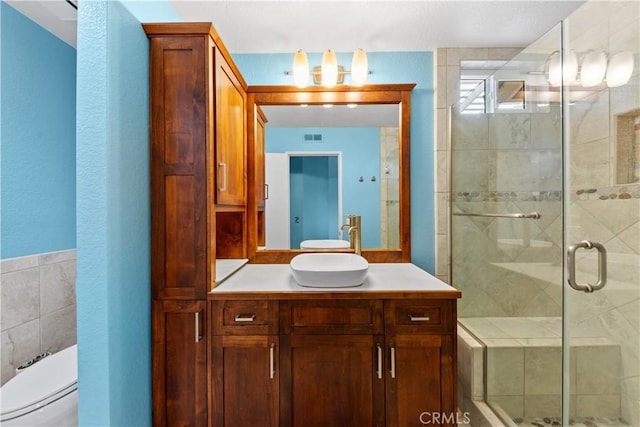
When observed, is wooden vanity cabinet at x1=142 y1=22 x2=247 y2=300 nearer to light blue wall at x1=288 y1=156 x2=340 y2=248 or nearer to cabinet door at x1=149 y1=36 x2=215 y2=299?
cabinet door at x1=149 y1=36 x2=215 y2=299

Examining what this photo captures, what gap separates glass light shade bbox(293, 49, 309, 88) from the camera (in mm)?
1768

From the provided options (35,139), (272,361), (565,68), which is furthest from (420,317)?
(35,139)

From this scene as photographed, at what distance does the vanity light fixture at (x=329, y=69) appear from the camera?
1759 mm

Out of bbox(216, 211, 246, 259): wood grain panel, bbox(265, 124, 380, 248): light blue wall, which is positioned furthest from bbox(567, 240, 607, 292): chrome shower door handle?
bbox(216, 211, 246, 259): wood grain panel

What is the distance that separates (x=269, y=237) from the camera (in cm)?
194

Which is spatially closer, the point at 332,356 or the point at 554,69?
the point at 332,356

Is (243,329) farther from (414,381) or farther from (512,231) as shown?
(512,231)

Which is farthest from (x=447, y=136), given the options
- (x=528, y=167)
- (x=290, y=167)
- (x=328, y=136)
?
(x=290, y=167)

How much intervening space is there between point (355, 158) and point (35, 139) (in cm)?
192

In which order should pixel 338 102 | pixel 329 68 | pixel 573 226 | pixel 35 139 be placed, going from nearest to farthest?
1. pixel 573 226
2. pixel 35 139
3. pixel 329 68
4. pixel 338 102

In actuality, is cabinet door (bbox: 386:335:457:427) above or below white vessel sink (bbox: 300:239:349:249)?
below

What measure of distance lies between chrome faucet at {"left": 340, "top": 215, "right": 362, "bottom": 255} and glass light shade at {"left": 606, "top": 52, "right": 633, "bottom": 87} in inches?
57.1

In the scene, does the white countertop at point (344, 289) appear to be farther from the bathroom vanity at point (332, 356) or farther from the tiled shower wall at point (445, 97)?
the tiled shower wall at point (445, 97)

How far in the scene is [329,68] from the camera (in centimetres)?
177
